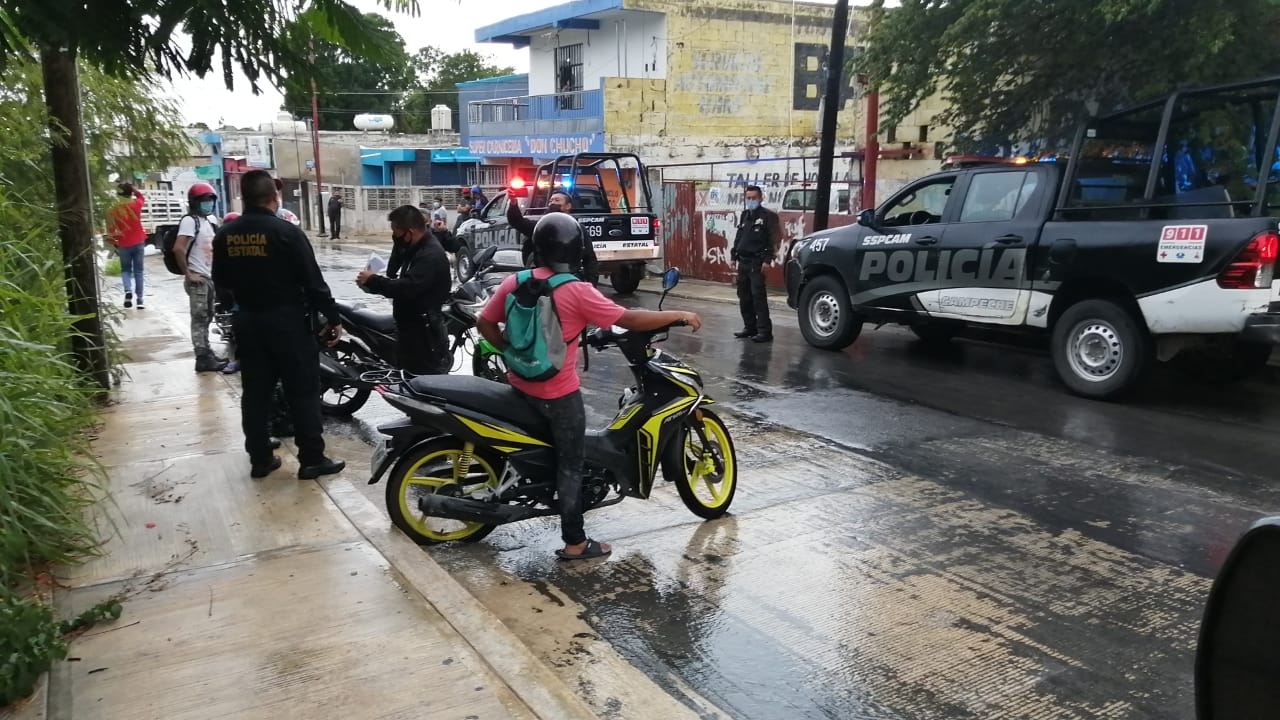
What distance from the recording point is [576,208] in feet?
55.3

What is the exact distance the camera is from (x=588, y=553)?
5035 millimetres

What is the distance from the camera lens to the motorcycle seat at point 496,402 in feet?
16.2

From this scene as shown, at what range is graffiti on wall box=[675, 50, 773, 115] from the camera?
29156mm

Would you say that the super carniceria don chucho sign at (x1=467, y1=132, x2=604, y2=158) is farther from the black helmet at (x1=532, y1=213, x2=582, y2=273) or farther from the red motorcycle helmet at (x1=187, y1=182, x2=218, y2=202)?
the black helmet at (x1=532, y1=213, x2=582, y2=273)

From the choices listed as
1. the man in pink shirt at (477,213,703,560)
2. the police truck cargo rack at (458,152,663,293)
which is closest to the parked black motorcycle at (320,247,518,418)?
the man in pink shirt at (477,213,703,560)

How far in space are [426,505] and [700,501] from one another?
1.56 meters

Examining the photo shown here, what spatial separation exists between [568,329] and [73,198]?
16.3ft

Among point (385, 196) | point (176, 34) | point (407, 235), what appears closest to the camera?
point (176, 34)

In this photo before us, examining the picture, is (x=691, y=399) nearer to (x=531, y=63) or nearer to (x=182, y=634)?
(x=182, y=634)

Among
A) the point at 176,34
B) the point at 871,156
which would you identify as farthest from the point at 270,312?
the point at 871,156

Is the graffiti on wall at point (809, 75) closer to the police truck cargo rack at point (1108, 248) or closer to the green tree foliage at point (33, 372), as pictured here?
the police truck cargo rack at point (1108, 248)

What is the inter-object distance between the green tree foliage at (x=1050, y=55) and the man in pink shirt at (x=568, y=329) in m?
8.09

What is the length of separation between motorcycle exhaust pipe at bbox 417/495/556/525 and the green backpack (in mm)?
729

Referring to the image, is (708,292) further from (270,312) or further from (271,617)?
(271,617)
